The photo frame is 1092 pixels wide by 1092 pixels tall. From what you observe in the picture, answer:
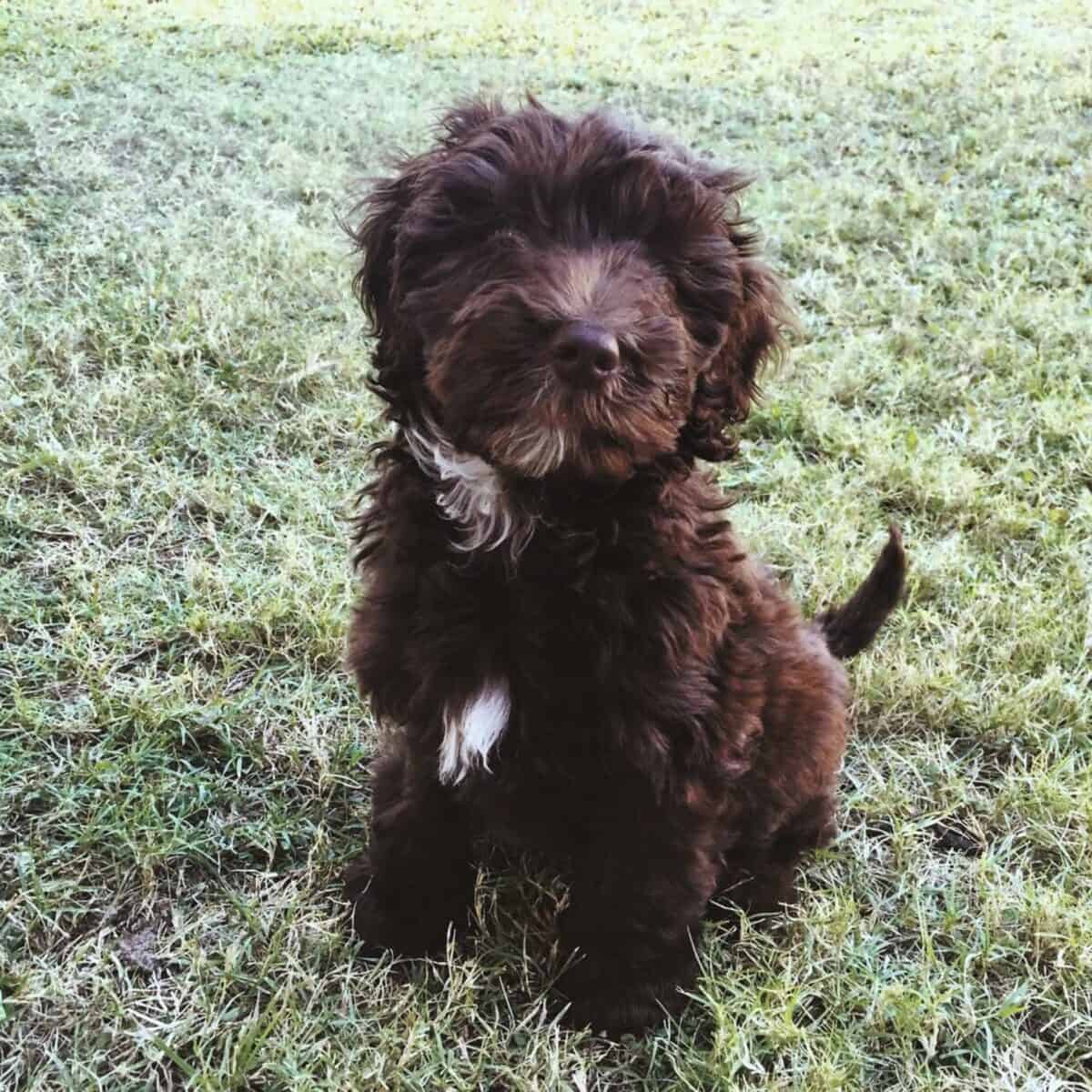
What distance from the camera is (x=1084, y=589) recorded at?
3643mm

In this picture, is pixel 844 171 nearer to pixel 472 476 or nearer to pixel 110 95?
pixel 110 95

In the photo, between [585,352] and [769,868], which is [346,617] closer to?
[769,868]

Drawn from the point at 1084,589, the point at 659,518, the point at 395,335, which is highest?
the point at 395,335

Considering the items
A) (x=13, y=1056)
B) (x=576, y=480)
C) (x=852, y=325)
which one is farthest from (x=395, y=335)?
(x=852, y=325)

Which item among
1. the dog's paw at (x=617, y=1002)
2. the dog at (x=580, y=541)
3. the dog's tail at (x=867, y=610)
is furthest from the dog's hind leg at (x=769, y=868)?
the dog's tail at (x=867, y=610)

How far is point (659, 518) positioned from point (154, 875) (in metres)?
1.51

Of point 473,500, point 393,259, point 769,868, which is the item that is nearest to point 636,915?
point 769,868

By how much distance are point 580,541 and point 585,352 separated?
478 millimetres

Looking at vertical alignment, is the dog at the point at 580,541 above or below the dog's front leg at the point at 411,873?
above

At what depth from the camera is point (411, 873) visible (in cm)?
255

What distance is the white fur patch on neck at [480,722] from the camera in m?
2.16

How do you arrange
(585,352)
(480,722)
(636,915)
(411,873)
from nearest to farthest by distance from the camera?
(585,352) → (480,722) → (636,915) → (411,873)

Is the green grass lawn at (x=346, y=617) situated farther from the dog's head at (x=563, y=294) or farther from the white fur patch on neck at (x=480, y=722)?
the dog's head at (x=563, y=294)

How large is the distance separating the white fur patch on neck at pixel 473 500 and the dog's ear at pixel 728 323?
1.20 feet
